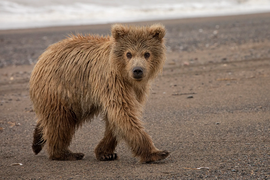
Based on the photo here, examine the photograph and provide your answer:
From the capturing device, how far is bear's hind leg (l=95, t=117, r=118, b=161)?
5.01 meters

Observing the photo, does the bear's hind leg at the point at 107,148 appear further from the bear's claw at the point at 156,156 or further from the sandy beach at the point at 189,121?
the bear's claw at the point at 156,156

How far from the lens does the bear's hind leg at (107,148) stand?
501 cm

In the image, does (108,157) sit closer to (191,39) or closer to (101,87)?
(101,87)

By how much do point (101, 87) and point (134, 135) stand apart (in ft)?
2.44

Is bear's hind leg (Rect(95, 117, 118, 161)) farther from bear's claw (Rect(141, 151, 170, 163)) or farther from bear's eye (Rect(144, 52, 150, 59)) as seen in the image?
bear's eye (Rect(144, 52, 150, 59))

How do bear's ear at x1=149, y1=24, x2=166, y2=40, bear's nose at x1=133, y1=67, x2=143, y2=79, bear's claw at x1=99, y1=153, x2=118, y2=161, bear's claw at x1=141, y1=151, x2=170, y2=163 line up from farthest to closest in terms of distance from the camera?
1. bear's claw at x1=99, y1=153, x2=118, y2=161
2. bear's ear at x1=149, y1=24, x2=166, y2=40
3. bear's nose at x1=133, y1=67, x2=143, y2=79
4. bear's claw at x1=141, y1=151, x2=170, y2=163

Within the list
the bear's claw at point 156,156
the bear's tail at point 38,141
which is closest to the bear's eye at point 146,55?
the bear's claw at point 156,156

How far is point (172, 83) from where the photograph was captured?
352 inches

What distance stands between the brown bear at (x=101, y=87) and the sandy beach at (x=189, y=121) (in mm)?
274

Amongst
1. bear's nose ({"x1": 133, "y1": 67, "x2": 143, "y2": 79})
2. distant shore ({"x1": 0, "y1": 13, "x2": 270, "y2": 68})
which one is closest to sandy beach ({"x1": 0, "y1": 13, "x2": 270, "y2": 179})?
distant shore ({"x1": 0, "y1": 13, "x2": 270, "y2": 68})

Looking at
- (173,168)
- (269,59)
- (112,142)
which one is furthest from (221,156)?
(269,59)

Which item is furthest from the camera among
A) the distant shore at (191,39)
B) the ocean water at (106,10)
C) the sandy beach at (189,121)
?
the ocean water at (106,10)

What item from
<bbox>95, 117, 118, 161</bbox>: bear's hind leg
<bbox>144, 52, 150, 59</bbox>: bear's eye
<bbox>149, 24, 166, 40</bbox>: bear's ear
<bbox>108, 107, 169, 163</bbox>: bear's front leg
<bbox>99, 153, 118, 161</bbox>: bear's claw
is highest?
<bbox>149, 24, 166, 40</bbox>: bear's ear

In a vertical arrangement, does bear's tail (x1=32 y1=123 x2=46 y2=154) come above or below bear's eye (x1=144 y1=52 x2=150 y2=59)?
below
